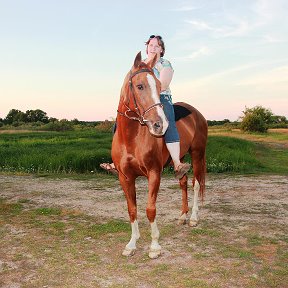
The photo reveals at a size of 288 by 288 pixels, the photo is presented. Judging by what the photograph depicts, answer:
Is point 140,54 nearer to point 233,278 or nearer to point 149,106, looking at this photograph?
point 149,106

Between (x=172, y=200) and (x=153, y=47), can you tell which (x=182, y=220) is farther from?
(x=153, y=47)

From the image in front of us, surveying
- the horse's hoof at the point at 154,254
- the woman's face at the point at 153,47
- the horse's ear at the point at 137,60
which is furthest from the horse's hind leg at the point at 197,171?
the horse's ear at the point at 137,60

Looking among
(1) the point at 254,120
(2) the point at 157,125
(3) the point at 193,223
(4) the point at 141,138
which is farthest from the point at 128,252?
(1) the point at 254,120

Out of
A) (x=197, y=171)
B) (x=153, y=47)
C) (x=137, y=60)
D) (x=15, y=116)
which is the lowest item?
(x=197, y=171)

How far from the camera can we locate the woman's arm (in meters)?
5.44

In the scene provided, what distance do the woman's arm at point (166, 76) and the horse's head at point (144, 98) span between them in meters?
0.57

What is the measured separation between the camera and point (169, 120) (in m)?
5.90

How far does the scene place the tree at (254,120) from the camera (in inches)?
2010

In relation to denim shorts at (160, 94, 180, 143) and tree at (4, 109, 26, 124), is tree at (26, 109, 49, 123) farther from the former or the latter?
denim shorts at (160, 94, 180, 143)

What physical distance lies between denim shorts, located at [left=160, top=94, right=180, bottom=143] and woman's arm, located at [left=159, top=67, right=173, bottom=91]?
41 centimetres

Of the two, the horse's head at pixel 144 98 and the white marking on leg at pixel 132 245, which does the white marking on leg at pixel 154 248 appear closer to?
the white marking on leg at pixel 132 245

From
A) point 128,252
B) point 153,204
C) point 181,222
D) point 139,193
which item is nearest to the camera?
point 153,204

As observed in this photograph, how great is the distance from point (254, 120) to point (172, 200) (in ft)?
148

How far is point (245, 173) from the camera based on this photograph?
14.0 meters
